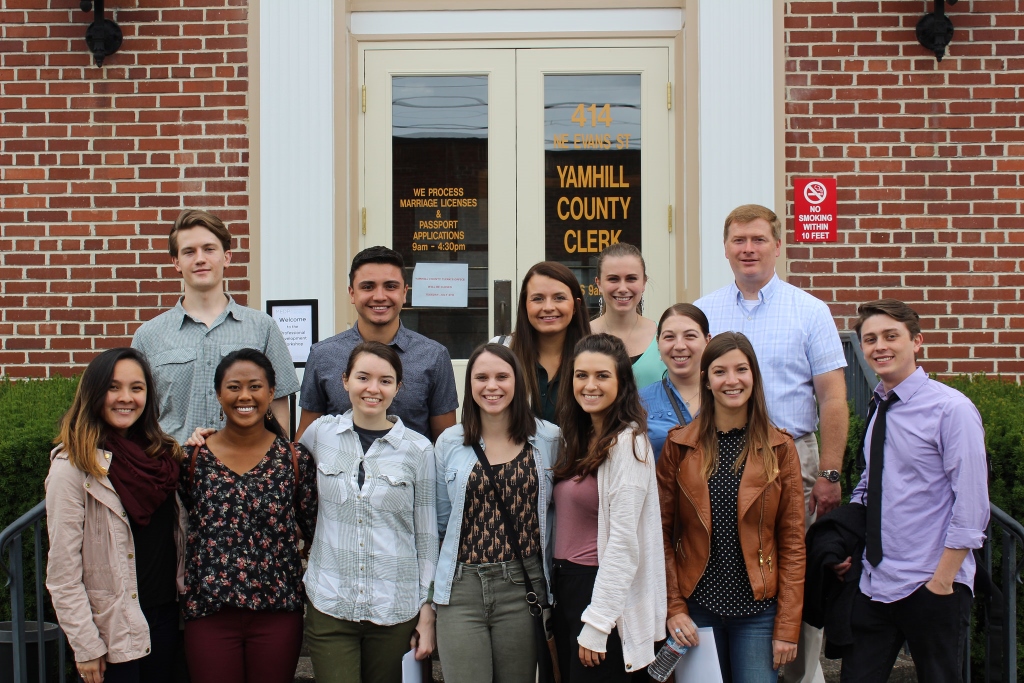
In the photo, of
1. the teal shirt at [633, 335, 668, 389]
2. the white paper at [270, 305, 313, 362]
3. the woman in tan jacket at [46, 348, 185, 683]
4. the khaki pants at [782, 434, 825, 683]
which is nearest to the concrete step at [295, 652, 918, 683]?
the khaki pants at [782, 434, 825, 683]

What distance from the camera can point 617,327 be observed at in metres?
3.82

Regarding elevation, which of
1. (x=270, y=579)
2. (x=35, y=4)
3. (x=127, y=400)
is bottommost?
(x=270, y=579)

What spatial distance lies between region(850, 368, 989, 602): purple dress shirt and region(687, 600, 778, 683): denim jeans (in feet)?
1.26

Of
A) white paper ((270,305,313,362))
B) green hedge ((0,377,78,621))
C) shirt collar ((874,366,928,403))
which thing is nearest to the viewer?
shirt collar ((874,366,928,403))

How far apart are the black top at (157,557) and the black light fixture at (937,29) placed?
16.1ft

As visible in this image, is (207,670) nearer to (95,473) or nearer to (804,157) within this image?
(95,473)

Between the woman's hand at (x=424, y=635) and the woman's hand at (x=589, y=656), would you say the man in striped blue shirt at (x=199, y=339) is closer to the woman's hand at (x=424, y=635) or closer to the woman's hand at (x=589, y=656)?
the woman's hand at (x=424, y=635)

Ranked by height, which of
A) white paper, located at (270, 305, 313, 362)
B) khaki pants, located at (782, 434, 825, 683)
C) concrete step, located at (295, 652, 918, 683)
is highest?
white paper, located at (270, 305, 313, 362)

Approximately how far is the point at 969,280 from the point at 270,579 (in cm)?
450

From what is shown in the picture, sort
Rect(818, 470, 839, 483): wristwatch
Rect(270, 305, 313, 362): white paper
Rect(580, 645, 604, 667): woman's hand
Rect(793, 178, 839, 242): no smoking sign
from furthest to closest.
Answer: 1. Rect(793, 178, 839, 242): no smoking sign
2. Rect(270, 305, 313, 362): white paper
3. Rect(818, 470, 839, 483): wristwatch
4. Rect(580, 645, 604, 667): woman's hand

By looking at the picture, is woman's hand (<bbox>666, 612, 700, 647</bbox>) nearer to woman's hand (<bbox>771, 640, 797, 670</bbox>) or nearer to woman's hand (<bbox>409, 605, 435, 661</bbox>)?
woman's hand (<bbox>771, 640, 797, 670</bbox>)

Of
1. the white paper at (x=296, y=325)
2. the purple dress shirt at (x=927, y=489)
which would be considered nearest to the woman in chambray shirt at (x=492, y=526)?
the purple dress shirt at (x=927, y=489)

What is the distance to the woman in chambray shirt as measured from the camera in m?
3.08

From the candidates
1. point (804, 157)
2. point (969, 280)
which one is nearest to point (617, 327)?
point (804, 157)
